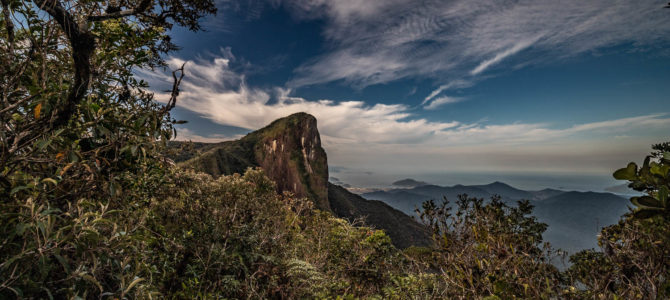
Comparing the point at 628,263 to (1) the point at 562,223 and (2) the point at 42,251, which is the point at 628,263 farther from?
(1) the point at 562,223

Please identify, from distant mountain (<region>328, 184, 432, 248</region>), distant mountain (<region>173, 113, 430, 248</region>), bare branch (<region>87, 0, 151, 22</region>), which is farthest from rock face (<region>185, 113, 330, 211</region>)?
bare branch (<region>87, 0, 151, 22</region>)

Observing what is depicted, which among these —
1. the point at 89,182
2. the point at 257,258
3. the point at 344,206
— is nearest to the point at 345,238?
the point at 257,258

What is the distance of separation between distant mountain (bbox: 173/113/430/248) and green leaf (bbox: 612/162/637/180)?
9073 cm

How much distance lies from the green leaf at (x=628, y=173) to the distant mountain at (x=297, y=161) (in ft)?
298

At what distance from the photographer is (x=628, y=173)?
1551 mm

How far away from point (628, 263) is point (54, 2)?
6.45 m

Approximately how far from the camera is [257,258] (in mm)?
4465

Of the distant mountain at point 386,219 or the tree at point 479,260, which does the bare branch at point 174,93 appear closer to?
the tree at point 479,260

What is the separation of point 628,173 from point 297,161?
113829 millimetres

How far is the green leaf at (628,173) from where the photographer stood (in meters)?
1.53

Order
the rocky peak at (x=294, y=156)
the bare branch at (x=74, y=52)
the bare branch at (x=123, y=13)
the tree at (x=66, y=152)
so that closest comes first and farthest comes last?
the tree at (x=66, y=152)
the bare branch at (x=74, y=52)
the bare branch at (x=123, y=13)
the rocky peak at (x=294, y=156)

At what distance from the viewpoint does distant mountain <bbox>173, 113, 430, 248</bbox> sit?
95194mm

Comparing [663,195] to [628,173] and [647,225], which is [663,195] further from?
[647,225]

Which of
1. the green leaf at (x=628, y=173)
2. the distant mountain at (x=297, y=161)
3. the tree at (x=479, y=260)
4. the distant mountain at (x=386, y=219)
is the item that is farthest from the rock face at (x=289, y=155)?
the green leaf at (x=628, y=173)
